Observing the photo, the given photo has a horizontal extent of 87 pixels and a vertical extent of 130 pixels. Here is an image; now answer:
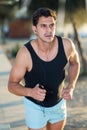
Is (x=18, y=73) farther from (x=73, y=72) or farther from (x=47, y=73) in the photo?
(x=73, y=72)


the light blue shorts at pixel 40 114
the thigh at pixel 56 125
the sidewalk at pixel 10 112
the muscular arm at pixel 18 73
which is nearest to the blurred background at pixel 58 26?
the sidewalk at pixel 10 112

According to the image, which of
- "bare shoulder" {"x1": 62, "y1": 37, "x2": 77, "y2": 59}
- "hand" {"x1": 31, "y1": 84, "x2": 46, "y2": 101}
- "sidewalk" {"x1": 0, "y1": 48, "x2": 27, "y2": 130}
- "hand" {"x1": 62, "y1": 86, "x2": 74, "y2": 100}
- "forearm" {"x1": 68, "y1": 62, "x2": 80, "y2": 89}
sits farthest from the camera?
"sidewalk" {"x1": 0, "y1": 48, "x2": 27, "y2": 130}

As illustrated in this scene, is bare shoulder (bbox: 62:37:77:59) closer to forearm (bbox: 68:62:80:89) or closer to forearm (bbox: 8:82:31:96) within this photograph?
forearm (bbox: 68:62:80:89)

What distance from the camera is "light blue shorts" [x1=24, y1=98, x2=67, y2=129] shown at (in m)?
3.56

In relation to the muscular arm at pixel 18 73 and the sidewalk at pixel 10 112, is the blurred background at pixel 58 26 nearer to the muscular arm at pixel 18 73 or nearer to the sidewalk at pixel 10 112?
the sidewalk at pixel 10 112

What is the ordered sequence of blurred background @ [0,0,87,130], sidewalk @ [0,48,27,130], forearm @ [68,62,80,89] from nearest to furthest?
forearm @ [68,62,80,89], sidewalk @ [0,48,27,130], blurred background @ [0,0,87,130]

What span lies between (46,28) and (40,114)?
72cm

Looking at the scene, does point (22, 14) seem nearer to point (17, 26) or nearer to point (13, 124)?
point (13, 124)

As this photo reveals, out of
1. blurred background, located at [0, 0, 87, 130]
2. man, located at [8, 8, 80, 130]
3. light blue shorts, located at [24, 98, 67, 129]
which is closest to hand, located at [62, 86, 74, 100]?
man, located at [8, 8, 80, 130]

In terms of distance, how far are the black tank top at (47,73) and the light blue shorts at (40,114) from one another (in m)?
0.05

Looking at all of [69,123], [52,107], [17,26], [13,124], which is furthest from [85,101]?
[17,26]

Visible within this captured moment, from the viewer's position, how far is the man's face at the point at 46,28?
3369mm

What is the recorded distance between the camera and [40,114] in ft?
11.7

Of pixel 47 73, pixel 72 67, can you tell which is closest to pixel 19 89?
pixel 47 73
